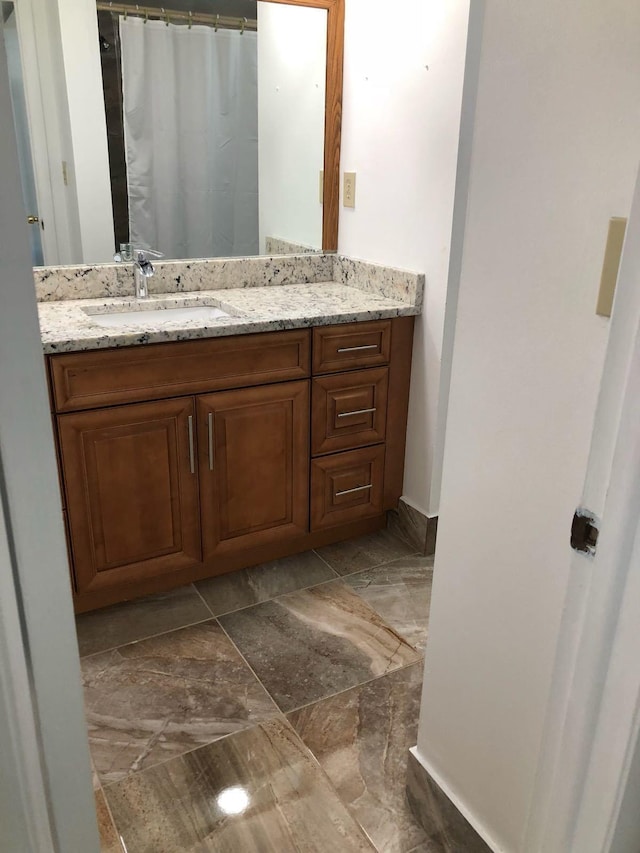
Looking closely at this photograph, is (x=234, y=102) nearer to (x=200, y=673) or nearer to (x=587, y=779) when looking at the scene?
(x=200, y=673)

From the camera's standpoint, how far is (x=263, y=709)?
1841 millimetres

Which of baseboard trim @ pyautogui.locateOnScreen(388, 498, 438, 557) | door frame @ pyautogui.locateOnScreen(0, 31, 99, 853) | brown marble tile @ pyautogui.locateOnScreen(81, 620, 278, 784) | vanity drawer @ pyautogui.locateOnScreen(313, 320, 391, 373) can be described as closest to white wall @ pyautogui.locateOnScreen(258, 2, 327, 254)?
vanity drawer @ pyautogui.locateOnScreen(313, 320, 391, 373)

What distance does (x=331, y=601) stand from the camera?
7.53 feet

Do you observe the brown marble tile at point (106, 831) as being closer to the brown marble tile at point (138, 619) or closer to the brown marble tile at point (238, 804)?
the brown marble tile at point (238, 804)

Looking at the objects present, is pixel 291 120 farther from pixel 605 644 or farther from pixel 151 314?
pixel 605 644

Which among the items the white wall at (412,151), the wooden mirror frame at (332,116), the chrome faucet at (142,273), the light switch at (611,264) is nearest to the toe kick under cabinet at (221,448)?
the white wall at (412,151)

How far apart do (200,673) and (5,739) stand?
57.1 inches

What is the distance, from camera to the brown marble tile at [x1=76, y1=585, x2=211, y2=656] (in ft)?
6.87

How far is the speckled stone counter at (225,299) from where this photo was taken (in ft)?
6.44

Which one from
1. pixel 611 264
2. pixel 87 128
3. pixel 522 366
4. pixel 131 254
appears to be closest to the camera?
pixel 611 264

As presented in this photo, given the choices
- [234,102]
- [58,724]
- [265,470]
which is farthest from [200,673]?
[234,102]

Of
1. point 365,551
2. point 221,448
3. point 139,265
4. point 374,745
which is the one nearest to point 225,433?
point 221,448

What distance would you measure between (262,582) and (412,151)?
1.49 metres

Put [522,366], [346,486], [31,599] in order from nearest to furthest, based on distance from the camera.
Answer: [31,599]
[522,366]
[346,486]
